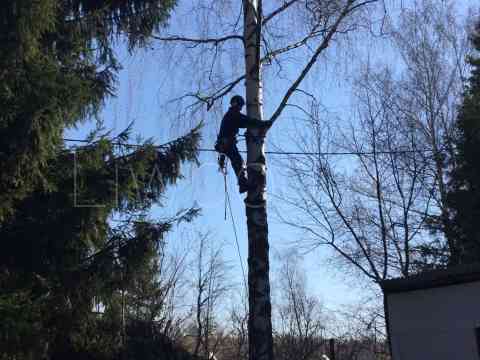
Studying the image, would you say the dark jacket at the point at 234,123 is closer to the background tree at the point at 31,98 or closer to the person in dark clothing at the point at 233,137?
the person in dark clothing at the point at 233,137

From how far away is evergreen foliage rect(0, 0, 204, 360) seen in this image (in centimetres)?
739

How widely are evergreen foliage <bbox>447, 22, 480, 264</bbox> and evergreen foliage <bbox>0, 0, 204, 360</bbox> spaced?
8.74 meters

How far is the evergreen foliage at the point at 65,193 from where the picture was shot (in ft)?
24.2

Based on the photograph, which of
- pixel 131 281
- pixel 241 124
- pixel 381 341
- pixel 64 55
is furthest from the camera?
pixel 381 341

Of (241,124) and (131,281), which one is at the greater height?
(241,124)

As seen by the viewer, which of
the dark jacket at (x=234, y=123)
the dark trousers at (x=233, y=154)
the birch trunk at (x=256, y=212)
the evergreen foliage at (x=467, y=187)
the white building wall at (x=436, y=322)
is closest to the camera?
the birch trunk at (x=256, y=212)

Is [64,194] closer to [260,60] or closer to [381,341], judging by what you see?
[260,60]

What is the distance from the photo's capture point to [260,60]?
6855 millimetres

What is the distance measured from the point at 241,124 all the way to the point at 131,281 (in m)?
3.18

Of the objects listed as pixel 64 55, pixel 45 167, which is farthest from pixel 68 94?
pixel 64 55

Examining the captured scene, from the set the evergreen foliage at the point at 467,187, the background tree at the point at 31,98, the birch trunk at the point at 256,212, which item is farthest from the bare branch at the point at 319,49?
the evergreen foliage at the point at 467,187

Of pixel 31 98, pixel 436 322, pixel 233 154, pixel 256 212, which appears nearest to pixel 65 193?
pixel 31 98

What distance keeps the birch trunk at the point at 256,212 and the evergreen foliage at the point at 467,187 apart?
10.0 m

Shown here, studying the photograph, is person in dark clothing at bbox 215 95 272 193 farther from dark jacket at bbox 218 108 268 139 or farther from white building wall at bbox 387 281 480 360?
white building wall at bbox 387 281 480 360
